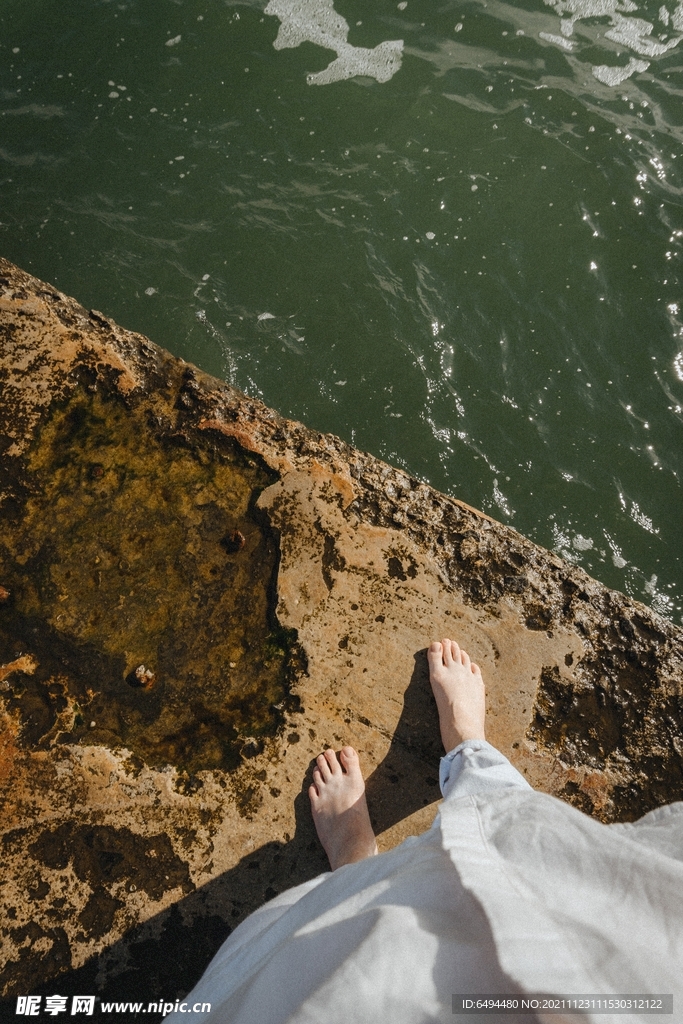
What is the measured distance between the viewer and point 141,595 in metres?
2.69

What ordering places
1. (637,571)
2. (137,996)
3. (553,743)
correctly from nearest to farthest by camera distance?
(137,996)
(553,743)
(637,571)

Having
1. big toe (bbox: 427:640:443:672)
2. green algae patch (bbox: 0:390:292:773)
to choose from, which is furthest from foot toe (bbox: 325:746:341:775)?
big toe (bbox: 427:640:443:672)

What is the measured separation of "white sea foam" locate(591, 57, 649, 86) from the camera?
5.39 meters

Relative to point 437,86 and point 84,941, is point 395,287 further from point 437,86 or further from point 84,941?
point 84,941

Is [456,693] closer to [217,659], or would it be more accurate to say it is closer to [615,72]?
[217,659]

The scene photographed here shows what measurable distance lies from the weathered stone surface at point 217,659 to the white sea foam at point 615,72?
4500 millimetres

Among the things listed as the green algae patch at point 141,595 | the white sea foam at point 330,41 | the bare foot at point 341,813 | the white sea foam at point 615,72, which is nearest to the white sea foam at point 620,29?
the white sea foam at point 615,72

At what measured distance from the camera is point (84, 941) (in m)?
2.18

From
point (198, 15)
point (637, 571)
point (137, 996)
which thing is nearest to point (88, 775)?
point (137, 996)

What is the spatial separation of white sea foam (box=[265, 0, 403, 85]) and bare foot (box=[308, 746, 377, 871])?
5164mm

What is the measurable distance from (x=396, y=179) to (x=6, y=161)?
296 cm

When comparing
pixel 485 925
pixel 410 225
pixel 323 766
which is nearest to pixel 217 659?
pixel 323 766

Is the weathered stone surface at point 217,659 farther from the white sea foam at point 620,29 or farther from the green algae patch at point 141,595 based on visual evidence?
the white sea foam at point 620,29

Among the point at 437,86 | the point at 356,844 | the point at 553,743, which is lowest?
the point at 356,844
